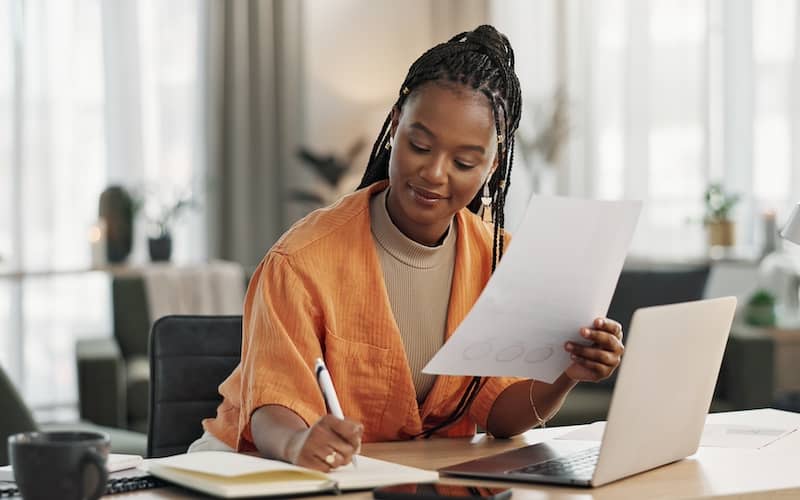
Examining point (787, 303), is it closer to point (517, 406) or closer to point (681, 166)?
point (681, 166)

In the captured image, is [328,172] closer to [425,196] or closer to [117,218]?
[117,218]

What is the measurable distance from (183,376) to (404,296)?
446 mm

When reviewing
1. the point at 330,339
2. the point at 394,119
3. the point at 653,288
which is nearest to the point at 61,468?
the point at 330,339

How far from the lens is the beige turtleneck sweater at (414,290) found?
1.66 metres

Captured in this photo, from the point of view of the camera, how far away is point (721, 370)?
3898 mm

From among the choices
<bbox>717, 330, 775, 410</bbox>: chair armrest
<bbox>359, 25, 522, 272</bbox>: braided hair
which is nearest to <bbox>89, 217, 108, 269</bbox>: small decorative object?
<bbox>717, 330, 775, 410</bbox>: chair armrest

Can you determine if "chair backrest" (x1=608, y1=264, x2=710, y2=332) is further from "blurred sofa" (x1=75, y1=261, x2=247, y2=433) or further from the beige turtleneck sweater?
the beige turtleneck sweater

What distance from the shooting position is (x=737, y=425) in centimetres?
171

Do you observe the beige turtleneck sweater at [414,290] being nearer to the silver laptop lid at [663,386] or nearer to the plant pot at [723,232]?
the silver laptop lid at [663,386]

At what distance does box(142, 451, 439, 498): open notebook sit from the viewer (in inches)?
46.6

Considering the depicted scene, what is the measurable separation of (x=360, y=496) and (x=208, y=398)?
0.76 meters

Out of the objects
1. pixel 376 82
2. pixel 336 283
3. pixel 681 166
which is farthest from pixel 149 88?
pixel 336 283

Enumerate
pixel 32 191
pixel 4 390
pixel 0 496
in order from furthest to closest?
pixel 32 191 → pixel 4 390 → pixel 0 496

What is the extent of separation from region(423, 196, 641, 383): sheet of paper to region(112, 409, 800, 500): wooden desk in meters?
0.14
